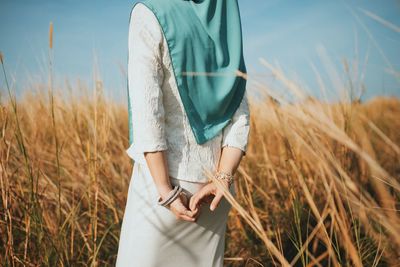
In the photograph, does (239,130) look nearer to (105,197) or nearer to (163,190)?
(163,190)

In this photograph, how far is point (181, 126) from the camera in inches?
34.1

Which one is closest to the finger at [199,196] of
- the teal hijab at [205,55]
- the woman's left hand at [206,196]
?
the woman's left hand at [206,196]

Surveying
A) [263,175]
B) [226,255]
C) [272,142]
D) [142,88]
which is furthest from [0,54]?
[272,142]

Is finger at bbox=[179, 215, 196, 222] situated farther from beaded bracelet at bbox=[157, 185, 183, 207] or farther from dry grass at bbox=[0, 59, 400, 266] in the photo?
dry grass at bbox=[0, 59, 400, 266]

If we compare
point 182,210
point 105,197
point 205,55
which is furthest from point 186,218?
point 105,197

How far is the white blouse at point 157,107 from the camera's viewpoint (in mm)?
772

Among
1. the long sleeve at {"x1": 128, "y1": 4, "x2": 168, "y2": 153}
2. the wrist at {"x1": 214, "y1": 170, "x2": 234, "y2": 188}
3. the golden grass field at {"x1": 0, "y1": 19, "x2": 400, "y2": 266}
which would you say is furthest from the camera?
the golden grass field at {"x1": 0, "y1": 19, "x2": 400, "y2": 266}

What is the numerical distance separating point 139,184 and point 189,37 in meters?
0.43

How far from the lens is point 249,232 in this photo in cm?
185

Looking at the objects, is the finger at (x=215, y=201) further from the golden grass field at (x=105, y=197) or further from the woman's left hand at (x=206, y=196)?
the golden grass field at (x=105, y=197)

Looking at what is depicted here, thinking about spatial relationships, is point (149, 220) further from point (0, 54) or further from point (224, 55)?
point (0, 54)

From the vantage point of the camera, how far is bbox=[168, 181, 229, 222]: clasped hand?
81 cm

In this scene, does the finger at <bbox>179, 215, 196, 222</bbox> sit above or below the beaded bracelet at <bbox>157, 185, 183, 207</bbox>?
below

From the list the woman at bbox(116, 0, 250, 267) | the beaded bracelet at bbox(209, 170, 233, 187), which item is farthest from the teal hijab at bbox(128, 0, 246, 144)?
the beaded bracelet at bbox(209, 170, 233, 187)
